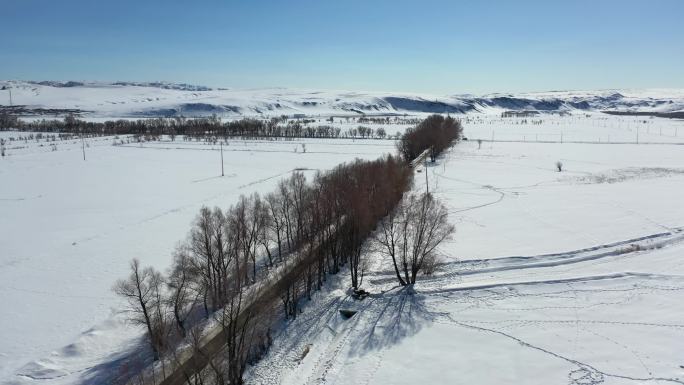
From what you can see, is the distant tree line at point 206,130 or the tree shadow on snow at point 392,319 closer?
the tree shadow on snow at point 392,319

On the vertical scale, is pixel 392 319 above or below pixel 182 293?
below

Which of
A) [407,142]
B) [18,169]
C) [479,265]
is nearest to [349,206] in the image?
[479,265]

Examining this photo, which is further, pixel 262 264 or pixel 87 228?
pixel 87 228

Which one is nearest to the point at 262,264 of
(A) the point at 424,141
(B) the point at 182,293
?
(B) the point at 182,293

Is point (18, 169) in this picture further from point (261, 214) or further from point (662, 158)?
point (662, 158)

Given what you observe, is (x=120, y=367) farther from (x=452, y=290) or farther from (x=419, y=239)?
(x=452, y=290)

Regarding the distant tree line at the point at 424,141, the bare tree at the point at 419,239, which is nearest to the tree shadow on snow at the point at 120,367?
the bare tree at the point at 419,239

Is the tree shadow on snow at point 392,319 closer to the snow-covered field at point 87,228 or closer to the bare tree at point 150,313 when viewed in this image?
the bare tree at point 150,313
